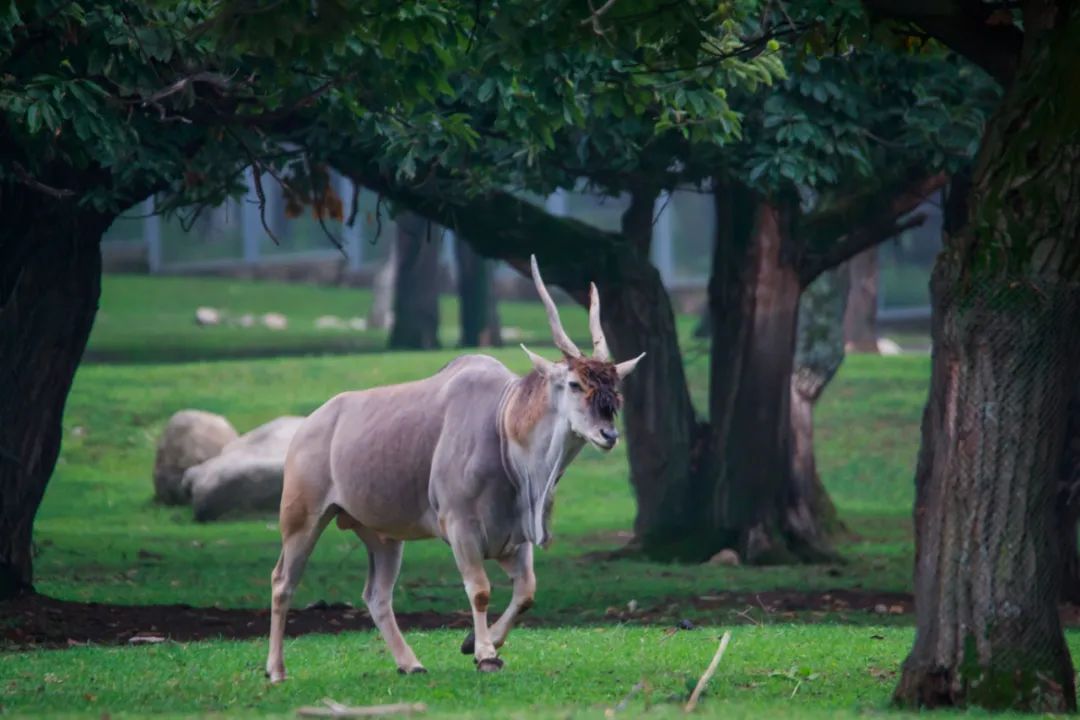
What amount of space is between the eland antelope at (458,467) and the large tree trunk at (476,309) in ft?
91.2

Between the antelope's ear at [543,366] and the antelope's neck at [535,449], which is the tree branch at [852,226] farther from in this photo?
the antelope's ear at [543,366]

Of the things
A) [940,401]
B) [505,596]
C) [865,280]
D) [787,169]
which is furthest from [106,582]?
[865,280]

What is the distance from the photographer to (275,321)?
49000 millimetres

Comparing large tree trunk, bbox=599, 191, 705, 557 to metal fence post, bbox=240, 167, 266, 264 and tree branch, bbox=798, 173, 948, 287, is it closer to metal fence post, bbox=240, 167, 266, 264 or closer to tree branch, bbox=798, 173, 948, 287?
tree branch, bbox=798, 173, 948, 287

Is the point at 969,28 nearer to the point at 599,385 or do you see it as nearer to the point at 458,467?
the point at 599,385

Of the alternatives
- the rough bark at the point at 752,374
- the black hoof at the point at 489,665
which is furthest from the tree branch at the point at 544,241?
the black hoof at the point at 489,665

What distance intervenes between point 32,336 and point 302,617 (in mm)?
3304

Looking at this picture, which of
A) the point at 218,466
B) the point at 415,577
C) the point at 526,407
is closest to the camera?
the point at 526,407

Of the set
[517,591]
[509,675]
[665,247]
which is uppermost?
[665,247]

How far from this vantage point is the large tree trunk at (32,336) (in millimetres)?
16609

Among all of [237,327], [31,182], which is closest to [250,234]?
[237,327]

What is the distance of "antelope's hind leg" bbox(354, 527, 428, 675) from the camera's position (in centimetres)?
1220

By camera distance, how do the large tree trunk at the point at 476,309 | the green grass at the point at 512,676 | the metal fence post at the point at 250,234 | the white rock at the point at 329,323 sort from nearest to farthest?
the green grass at the point at 512,676
the large tree trunk at the point at 476,309
the white rock at the point at 329,323
the metal fence post at the point at 250,234

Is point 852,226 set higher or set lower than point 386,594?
higher
